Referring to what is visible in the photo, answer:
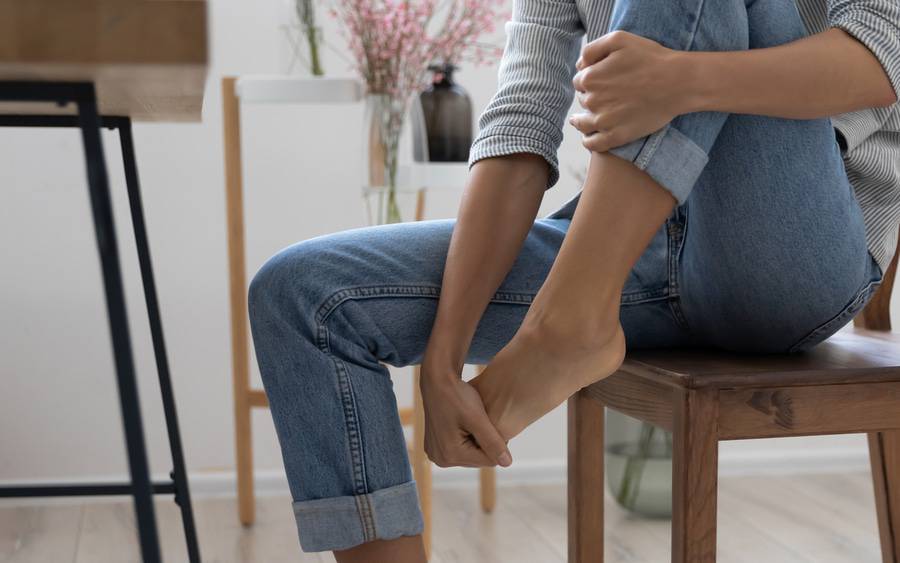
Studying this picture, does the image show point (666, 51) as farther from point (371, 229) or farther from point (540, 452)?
point (540, 452)

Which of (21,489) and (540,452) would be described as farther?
(540,452)

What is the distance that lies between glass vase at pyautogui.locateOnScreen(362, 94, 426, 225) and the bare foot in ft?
2.93

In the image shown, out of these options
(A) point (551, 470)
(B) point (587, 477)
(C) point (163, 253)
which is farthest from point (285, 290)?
(A) point (551, 470)

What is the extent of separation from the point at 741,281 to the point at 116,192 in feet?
4.61

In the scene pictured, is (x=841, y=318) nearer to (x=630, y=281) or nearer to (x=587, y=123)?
(x=630, y=281)

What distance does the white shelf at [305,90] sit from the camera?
1692 millimetres

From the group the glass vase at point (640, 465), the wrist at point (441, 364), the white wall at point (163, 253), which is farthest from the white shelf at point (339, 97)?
the wrist at point (441, 364)

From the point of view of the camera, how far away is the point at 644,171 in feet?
2.53

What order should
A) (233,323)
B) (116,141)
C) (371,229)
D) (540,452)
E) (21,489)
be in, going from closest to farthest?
(371,229)
(21,489)
(233,323)
(116,141)
(540,452)

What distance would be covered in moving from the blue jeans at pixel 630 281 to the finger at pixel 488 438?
2.5 inches

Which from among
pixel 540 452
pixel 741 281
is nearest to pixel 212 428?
pixel 540 452

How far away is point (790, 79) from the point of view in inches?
31.2

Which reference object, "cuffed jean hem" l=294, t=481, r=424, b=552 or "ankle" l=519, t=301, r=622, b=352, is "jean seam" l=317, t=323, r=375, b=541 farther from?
"ankle" l=519, t=301, r=622, b=352

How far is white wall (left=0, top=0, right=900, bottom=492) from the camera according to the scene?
1.92 m
